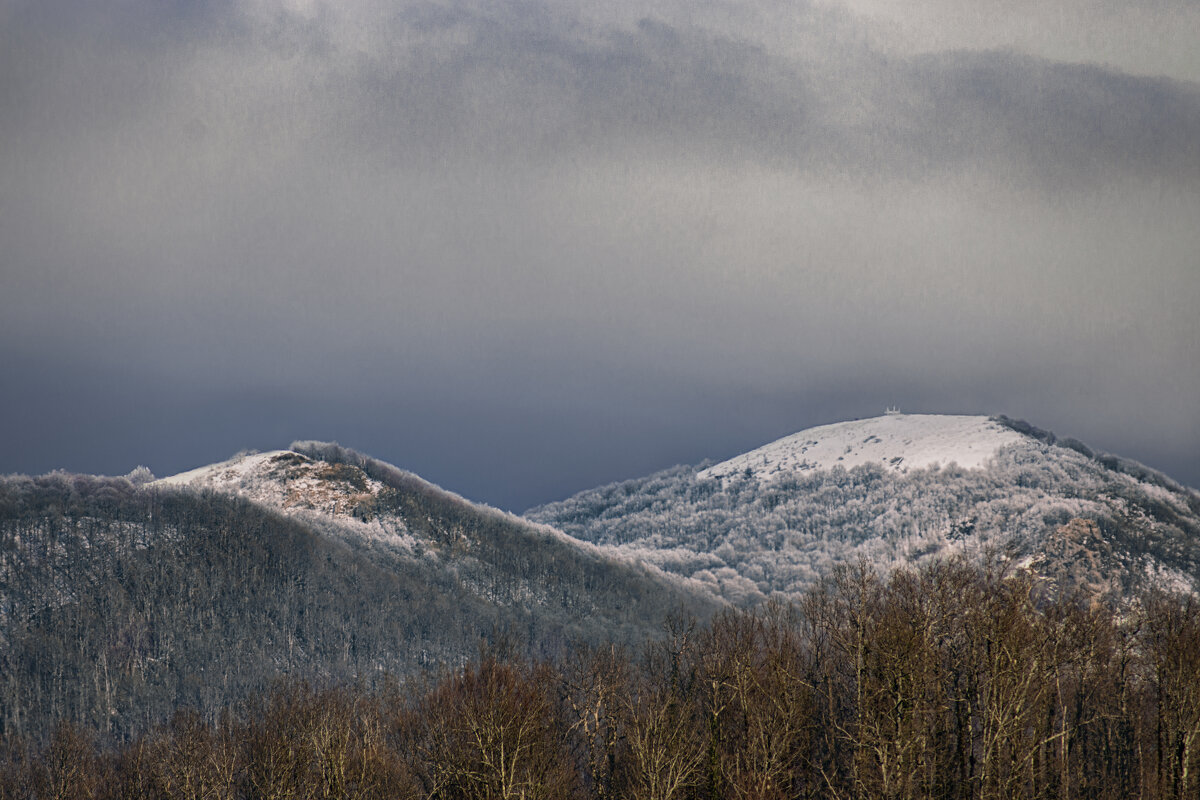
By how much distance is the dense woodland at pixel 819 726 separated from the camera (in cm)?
5597

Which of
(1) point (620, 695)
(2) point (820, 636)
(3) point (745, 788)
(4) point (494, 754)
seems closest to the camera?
(3) point (745, 788)

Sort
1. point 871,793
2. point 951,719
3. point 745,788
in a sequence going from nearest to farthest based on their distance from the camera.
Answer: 1. point 871,793
2. point 745,788
3. point 951,719

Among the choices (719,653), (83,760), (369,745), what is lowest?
(83,760)

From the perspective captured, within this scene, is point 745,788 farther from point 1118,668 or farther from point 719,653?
point 1118,668

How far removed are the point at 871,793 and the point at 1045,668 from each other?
633 inches

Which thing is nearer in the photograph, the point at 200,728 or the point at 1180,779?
the point at 1180,779

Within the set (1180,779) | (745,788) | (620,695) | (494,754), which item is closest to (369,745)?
(494,754)

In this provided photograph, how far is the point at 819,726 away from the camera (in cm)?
6669

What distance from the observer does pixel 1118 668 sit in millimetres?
73500

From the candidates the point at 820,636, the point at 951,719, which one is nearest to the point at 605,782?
the point at 820,636

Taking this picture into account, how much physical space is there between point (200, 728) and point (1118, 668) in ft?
251

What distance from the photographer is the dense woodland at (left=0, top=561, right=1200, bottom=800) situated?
5597cm

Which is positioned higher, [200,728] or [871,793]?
[871,793]

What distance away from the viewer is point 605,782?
247 feet
